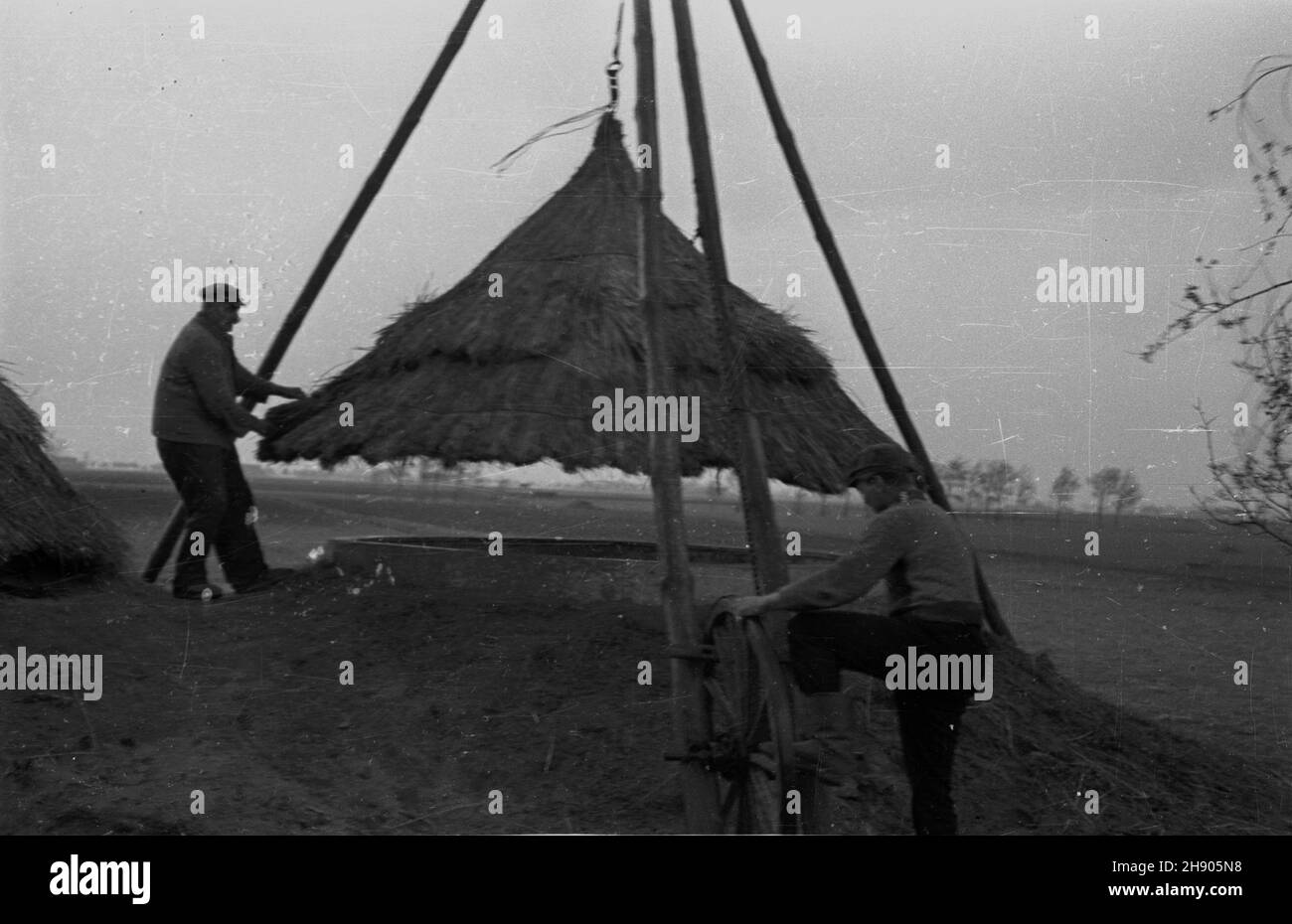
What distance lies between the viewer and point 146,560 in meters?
5.74

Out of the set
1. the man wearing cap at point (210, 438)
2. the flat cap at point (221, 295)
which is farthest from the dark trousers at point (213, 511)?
the flat cap at point (221, 295)

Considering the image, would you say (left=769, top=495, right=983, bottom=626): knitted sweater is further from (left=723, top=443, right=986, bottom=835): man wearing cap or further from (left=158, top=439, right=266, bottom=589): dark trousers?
(left=158, top=439, right=266, bottom=589): dark trousers

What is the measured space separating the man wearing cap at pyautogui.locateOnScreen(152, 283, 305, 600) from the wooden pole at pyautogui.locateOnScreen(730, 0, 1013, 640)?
2491 mm

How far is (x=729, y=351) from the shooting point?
5207mm

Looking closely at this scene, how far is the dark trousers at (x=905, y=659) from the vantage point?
436 cm

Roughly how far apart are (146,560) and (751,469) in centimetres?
281

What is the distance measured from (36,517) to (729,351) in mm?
3183

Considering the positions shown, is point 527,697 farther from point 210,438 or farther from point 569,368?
point 210,438

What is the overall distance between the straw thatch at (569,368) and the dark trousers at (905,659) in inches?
46.3

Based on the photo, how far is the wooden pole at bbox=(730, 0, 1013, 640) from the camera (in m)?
5.59

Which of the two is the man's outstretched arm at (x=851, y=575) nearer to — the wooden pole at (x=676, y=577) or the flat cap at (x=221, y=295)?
the wooden pole at (x=676, y=577)

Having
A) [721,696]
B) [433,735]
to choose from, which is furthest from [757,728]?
[433,735]
